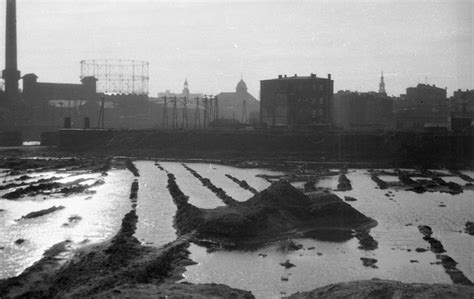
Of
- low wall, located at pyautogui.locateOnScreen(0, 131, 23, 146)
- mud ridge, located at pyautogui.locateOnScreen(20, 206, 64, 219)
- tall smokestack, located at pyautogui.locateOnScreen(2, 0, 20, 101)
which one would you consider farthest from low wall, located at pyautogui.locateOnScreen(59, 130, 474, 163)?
mud ridge, located at pyautogui.locateOnScreen(20, 206, 64, 219)

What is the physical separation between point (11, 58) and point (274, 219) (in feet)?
247

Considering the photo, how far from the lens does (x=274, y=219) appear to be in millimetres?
16594

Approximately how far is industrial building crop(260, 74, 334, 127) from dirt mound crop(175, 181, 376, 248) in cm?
5011

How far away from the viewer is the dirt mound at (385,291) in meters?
9.00

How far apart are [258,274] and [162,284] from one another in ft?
8.00

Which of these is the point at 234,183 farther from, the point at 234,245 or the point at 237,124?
the point at 237,124

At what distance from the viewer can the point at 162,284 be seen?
10.4 meters

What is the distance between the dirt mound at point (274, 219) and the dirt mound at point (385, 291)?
15.5 ft

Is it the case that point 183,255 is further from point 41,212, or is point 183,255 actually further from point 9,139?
point 9,139

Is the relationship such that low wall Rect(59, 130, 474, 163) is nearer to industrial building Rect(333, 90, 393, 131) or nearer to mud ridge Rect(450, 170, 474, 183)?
mud ridge Rect(450, 170, 474, 183)

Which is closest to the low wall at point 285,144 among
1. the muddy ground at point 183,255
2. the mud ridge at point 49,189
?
the mud ridge at point 49,189

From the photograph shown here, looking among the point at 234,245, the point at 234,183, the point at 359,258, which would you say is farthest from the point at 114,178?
the point at 359,258

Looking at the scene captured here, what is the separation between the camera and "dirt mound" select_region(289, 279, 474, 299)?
900cm

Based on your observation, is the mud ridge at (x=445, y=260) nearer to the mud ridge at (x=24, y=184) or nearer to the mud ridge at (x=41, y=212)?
the mud ridge at (x=41, y=212)
